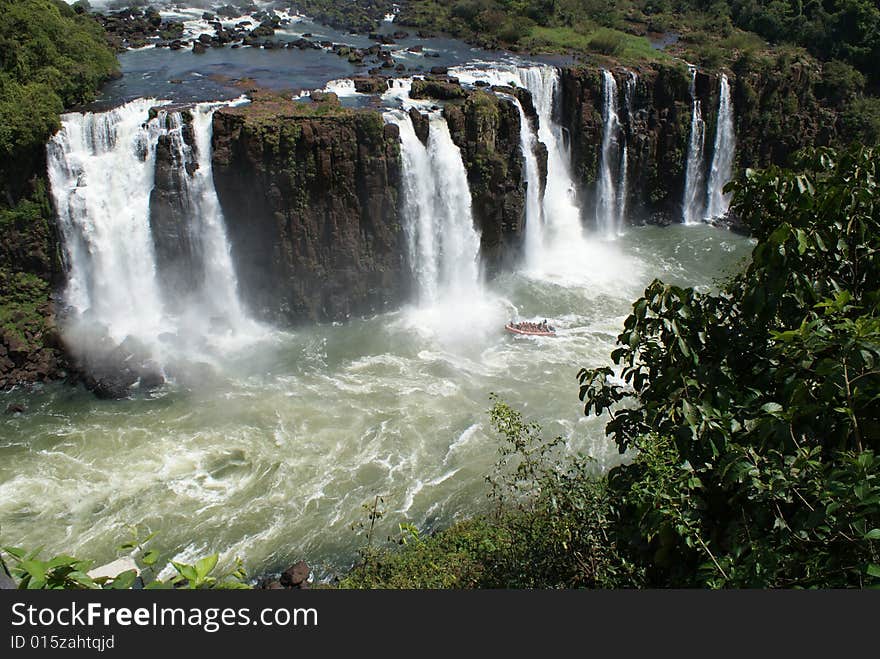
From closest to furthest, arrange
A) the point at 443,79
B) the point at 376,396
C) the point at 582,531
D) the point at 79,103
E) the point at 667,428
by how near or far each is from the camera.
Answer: the point at 667,428
the point at 582,531
the point at 376,396
the point at 79,103
the point at 443,79

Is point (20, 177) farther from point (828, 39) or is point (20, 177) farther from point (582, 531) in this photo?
point (828, 39)

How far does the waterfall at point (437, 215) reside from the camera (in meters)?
20.5

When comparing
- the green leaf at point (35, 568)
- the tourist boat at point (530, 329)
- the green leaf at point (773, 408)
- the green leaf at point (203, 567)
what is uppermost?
the green leaf at point (773, 408)

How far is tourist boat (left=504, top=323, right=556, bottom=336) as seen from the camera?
19.9 metres

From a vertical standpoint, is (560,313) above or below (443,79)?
below

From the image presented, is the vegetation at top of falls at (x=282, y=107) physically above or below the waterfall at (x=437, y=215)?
above

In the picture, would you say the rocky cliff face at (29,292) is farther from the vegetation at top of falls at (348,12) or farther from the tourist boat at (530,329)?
the vegetation at top of falls at (348,12)

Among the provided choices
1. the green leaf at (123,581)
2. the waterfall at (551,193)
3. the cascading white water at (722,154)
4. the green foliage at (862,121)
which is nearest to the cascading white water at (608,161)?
the waterfall at (551,193)

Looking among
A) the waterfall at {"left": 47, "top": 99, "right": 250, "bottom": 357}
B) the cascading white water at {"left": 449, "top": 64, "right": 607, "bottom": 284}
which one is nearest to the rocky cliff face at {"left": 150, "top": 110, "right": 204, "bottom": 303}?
the waterfall at {"left": 47, "top": 99, "right": 250, "bottom": 357}

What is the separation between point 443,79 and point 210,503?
59.7 feet

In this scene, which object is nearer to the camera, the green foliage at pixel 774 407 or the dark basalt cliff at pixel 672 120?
the green foliage at pixel 774 407

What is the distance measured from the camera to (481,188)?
2184 centimetres

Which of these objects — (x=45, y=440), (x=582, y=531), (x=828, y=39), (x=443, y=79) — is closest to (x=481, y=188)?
(x=443, y=79)

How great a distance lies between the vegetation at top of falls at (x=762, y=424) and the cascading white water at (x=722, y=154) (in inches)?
949
